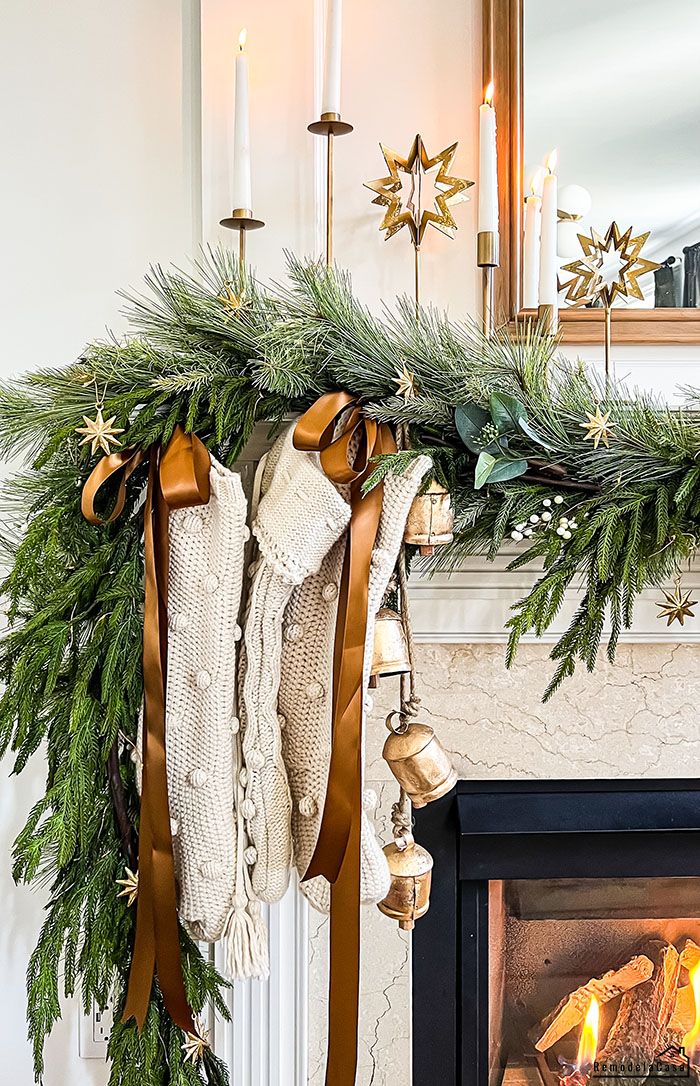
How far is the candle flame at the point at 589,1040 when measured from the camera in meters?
1.24

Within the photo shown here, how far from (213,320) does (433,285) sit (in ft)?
1.39

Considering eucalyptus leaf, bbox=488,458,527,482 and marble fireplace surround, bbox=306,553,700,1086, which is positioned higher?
eucalyptus leaf, bbox=488,458,527,482

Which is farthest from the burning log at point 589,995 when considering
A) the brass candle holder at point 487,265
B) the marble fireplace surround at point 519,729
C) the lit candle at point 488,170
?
the lit candle at point 488,170

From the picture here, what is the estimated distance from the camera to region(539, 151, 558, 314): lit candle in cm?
105

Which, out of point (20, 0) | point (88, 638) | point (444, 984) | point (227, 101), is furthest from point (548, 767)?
point (20, 0)

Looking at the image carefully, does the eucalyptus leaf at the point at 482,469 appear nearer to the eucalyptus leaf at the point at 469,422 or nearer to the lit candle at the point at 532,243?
the eucalyptus leaf at the point at 469,422

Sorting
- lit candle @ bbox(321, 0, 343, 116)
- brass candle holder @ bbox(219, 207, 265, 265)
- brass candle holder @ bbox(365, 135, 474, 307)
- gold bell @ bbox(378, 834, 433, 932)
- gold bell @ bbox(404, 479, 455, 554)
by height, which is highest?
lit candle @ bbox(321, 0, 343, 116)

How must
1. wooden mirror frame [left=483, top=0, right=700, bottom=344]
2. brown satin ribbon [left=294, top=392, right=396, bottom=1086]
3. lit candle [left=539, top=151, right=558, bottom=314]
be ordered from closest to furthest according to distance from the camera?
1. brown satin ribbon [left=294, top=392, right=396, bottom=1086]
2. lit candle [left=539, top=151, right=558, bottom=314]
3. wooden mirror frame [left=483, top=0, right=700, bottom=344]

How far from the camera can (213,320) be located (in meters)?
0.87

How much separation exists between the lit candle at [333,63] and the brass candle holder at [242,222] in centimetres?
14

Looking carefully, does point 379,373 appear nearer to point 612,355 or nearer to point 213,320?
point 213,320

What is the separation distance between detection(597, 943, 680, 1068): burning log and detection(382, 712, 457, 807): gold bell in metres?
0.60

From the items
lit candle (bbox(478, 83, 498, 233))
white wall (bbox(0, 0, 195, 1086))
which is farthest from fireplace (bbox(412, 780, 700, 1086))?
white wall (bbox(0, 0, 195, 1086))

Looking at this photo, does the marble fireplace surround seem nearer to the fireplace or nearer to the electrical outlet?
the fireplace
